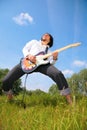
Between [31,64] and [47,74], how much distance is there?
0.52 m

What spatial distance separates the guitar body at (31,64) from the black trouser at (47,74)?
3.3 inches

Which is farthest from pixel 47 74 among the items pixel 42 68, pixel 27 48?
pixel 27 48

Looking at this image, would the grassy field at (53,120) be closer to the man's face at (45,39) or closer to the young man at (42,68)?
the young man at (42,68)

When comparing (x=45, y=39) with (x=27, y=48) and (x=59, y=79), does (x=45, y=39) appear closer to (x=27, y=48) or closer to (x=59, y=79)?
(x=27, y=48)

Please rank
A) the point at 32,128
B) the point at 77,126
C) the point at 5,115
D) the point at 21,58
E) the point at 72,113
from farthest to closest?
the point at 21,58
the point at 5,115
the point at 32,128
the point at 72,113
the point at 77,126

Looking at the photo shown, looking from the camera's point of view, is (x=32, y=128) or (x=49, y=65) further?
(x=49, y=65)

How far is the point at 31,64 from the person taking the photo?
8094mm

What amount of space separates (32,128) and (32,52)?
375 cm

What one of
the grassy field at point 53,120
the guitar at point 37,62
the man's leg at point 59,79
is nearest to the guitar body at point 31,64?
the guitar at point 37,62

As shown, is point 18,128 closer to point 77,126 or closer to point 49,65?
point 77,126

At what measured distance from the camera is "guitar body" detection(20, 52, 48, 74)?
7934mm

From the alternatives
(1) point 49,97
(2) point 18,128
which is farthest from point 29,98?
(2) point 18,128

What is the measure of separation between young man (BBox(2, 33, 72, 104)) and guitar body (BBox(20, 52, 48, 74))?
0.20ft

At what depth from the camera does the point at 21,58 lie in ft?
27.7
